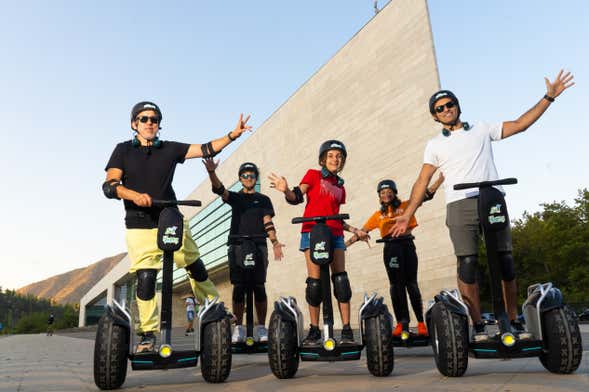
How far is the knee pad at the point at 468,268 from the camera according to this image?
3441 mm

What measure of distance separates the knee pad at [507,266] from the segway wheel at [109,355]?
2.75 metres

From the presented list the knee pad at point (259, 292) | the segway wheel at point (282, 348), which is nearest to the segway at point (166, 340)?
the segway wheel at point (282, 348)

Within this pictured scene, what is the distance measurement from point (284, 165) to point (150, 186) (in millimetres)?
24650

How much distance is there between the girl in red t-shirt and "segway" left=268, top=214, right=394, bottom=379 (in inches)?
4.8

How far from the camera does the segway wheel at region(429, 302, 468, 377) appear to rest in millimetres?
3109

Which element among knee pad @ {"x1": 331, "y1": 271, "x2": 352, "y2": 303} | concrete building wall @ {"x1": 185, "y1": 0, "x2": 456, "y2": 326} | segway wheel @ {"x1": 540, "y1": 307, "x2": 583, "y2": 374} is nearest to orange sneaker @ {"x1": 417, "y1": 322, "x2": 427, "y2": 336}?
knee pad @ {"x1": 331, "y1": 271, "x2": 352, "y2": 303}

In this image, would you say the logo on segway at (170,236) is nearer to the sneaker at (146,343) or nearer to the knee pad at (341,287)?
the sneaker at (146,343)

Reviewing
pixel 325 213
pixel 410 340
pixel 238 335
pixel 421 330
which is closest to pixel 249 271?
pixel 238 335

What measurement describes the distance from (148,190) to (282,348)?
5.56ft

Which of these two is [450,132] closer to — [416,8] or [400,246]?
[400,246]

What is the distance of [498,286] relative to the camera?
3.19m

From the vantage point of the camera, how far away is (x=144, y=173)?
385 centimetres

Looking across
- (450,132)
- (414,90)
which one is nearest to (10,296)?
(414,90)

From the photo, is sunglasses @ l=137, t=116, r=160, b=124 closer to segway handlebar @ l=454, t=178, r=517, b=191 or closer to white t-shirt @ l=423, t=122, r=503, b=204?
white t-shirt @ l=423, t=122, r=503, b=204
